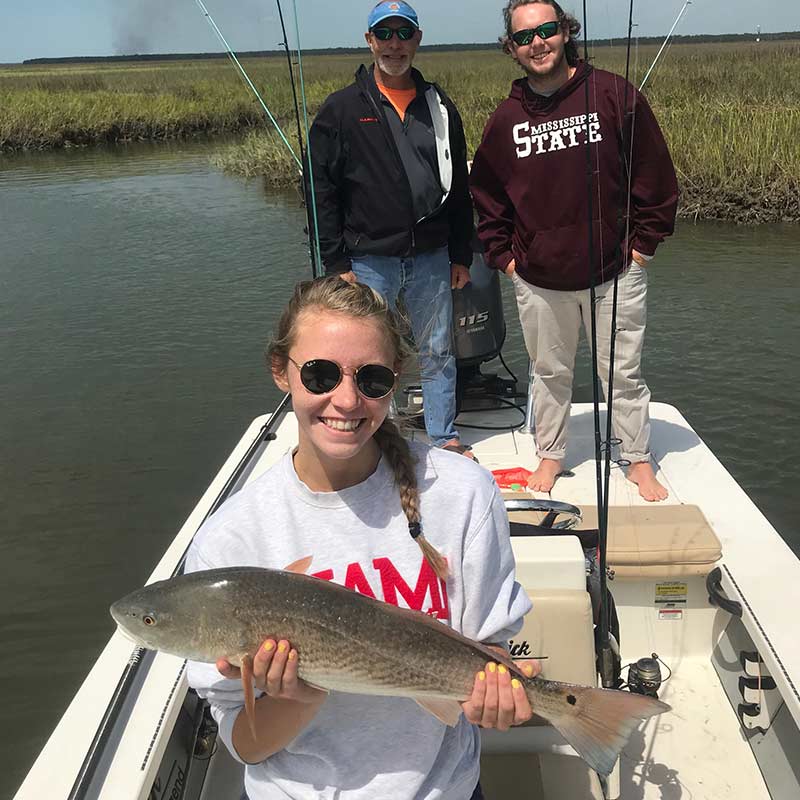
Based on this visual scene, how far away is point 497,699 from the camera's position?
1.56 m

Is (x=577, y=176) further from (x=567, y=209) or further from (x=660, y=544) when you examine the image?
(x=660, y=544)

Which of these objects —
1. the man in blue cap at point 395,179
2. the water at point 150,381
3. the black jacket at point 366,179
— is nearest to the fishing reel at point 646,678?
the man in blue cap at point 395,179

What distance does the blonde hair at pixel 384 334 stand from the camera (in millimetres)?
1722

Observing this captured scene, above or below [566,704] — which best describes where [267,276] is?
below

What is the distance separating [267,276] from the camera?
1175 cm

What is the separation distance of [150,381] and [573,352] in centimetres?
587

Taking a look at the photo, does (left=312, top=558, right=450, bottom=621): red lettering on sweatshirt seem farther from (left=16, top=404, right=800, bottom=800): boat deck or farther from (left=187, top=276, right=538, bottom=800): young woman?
(left=16, top=404, right=800, bottom=800): boat deck

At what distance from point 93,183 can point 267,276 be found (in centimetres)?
1062

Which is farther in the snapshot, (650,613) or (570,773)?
(650,613)

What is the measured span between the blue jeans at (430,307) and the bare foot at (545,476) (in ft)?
1.88

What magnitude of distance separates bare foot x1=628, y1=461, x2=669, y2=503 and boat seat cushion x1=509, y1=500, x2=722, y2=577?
486 mm

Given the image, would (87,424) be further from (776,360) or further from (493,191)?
(776,360)

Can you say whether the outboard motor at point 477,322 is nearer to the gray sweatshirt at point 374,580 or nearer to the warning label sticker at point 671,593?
the warning label sticker at point 671,593

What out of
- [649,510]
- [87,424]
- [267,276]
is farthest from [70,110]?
[649,510]
